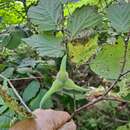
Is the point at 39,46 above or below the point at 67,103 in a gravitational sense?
above

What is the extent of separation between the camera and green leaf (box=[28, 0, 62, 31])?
0.49m

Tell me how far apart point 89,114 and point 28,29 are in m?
0.33

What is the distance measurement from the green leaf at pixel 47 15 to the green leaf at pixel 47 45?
0.6 inches

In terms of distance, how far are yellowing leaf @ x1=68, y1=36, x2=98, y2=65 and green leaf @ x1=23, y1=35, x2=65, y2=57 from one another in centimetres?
2

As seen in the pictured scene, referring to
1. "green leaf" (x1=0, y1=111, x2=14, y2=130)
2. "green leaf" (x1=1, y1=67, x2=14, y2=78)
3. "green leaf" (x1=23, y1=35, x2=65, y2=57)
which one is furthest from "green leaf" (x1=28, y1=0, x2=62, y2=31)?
"green leaf" (x1=1, y1=67, x2=14, y2=78)

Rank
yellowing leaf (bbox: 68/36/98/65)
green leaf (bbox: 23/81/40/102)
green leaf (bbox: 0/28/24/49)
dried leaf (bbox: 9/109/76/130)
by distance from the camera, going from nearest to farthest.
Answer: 1. dried leaf (bbox: 9/109/76/130)
2. yellowing leaf (bbox: 68/36/98/65)
3. green leaf (bbox: 23/81/40/102)
4. green leaf (bbox: 0/28/24/49)

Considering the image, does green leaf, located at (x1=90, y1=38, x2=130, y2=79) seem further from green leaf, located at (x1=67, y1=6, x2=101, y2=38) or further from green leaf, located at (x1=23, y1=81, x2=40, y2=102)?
green leaf, located at (x1=23, y1=81, x2=40, y2=102)

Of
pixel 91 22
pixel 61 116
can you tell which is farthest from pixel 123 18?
pixel 61 116

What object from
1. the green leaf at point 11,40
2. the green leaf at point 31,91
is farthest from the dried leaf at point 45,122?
the green leaf at point 11,40

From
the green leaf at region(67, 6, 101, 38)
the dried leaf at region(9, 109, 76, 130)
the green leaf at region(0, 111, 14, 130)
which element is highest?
the green leaf at region(67, 6, 101, 38)

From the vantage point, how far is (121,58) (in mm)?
448

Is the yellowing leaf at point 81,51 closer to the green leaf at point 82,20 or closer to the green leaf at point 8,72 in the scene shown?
the green leaf at point 82,20

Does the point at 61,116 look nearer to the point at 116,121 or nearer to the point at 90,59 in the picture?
the point at 90,59

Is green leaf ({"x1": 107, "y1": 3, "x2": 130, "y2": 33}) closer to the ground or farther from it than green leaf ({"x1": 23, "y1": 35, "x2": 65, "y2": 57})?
farther from it
